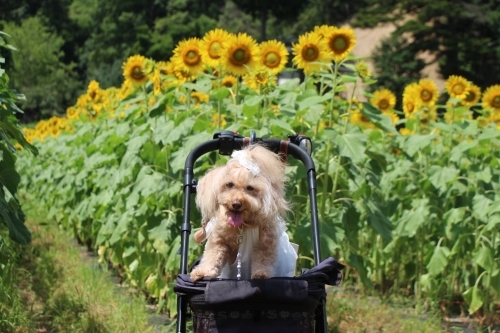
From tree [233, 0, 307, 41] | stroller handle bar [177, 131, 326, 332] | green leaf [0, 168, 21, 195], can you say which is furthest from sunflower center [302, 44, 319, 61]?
tree [233, 0, 307, 41]

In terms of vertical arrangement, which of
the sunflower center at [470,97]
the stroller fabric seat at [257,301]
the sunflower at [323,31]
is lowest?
the stroller fabric seat at [257,301]

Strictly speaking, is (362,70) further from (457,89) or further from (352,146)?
(457,89)

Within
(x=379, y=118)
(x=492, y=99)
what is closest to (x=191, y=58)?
(x=379, y=118)

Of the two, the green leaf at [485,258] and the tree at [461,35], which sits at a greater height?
the tree at [461,35]

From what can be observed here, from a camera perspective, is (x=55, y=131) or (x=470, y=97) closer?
(x=470, y=97)

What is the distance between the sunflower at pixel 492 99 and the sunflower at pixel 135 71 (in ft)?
9.23

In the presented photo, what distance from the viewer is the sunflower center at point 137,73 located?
17.7ft

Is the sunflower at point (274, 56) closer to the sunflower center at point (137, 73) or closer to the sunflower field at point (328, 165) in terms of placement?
the sunflower field at point (328, 165)

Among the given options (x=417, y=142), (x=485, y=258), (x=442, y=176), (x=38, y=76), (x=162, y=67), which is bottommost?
(x=485, y=258)

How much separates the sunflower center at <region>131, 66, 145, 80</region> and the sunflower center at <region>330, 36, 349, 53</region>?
1.51 meters

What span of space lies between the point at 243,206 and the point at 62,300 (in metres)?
2.92

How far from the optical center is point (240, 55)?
15.5ft

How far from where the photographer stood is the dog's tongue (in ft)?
8.33

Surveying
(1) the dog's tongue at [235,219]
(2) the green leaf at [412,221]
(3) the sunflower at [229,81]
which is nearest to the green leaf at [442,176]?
(2) the green leaf at [412,221]
